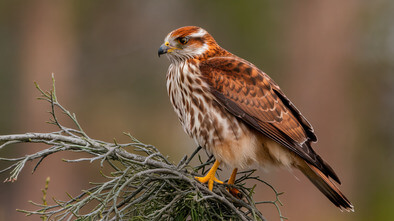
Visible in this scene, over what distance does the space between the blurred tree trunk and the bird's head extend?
16.7ft

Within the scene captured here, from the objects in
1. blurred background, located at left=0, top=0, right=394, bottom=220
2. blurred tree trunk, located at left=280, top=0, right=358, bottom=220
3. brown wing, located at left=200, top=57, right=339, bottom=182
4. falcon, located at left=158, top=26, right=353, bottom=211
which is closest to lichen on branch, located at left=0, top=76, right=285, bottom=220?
falcon, located at left=158, top=26, right=353, bottom=211

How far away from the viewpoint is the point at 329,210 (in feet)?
29.1

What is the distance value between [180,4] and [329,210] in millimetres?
6471

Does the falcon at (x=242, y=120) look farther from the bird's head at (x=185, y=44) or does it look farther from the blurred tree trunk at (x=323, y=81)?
the blurred tree trunk at (x=323, y=81)

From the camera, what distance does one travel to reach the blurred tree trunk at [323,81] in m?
8.85

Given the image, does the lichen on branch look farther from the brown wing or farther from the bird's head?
the bird's head

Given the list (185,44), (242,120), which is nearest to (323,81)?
(185,44)

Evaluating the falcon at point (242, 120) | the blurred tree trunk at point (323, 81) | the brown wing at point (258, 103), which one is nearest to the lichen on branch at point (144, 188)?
the falcon at point (242, 120)

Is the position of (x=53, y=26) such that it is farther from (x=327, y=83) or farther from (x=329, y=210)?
(x=329, y=210)

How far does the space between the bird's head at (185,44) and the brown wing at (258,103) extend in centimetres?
17

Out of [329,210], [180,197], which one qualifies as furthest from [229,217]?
[329,210]

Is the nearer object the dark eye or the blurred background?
the dark eye

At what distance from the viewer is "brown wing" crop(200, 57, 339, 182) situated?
3545 millimetres

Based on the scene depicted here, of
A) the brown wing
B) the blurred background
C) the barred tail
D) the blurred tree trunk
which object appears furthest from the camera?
the blurred background
